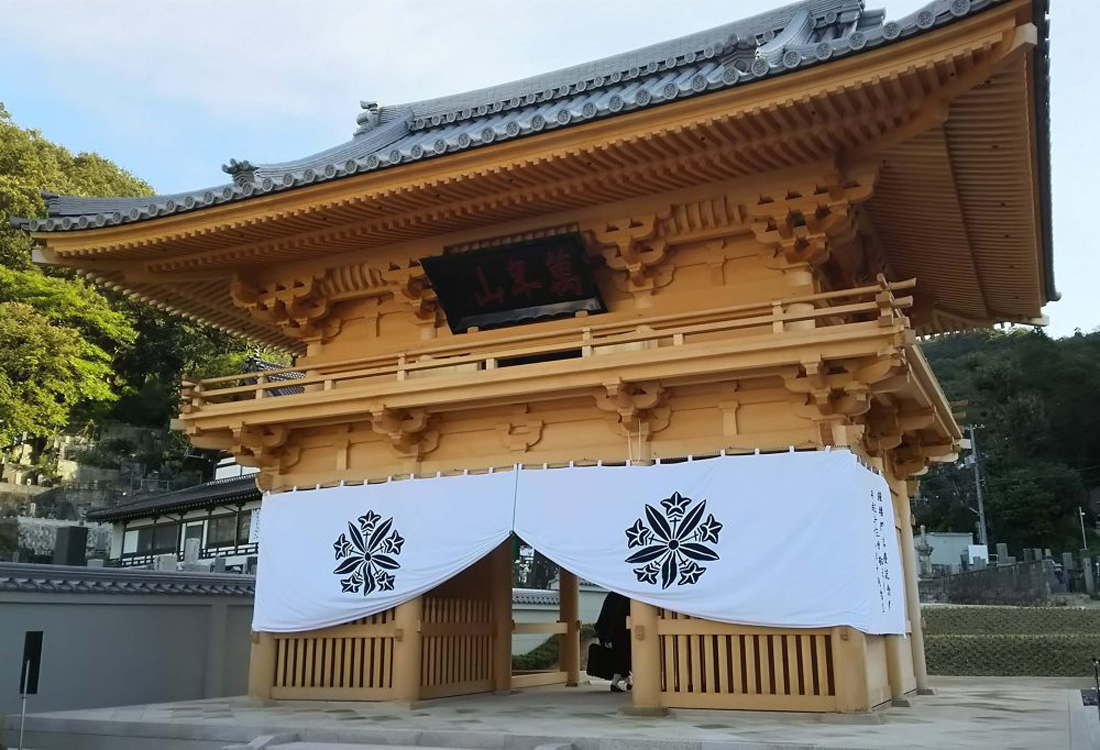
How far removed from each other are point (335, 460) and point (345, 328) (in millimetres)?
1607

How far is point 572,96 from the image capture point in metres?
11.1

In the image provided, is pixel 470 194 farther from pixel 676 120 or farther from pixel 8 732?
pixel 8 732

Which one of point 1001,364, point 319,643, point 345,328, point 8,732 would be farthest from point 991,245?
point 1001,364

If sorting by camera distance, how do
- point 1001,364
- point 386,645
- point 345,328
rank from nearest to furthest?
point 386,645, point 345,328, point 1001,364

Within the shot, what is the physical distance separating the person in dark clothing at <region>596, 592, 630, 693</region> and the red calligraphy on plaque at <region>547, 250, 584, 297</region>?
430 cm

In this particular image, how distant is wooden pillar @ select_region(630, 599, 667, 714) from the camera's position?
7.36m

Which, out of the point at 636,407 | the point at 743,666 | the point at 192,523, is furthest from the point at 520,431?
the point at 192,523

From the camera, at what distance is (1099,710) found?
704 centimetres

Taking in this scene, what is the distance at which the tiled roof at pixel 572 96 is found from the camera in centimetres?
659

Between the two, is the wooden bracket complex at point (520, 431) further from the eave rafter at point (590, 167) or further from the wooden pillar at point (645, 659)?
the wooden pillar at point (645, 659)

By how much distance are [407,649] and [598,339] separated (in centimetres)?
358

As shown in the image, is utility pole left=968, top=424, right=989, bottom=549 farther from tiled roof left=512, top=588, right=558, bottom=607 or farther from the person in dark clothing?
the person in dark clothing

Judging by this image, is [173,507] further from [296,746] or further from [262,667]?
[296,746]

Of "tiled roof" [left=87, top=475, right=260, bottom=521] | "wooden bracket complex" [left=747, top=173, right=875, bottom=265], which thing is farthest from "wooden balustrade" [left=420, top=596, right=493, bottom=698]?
"tiled roof" [left=87, top=475, right=260, bottom=521]
